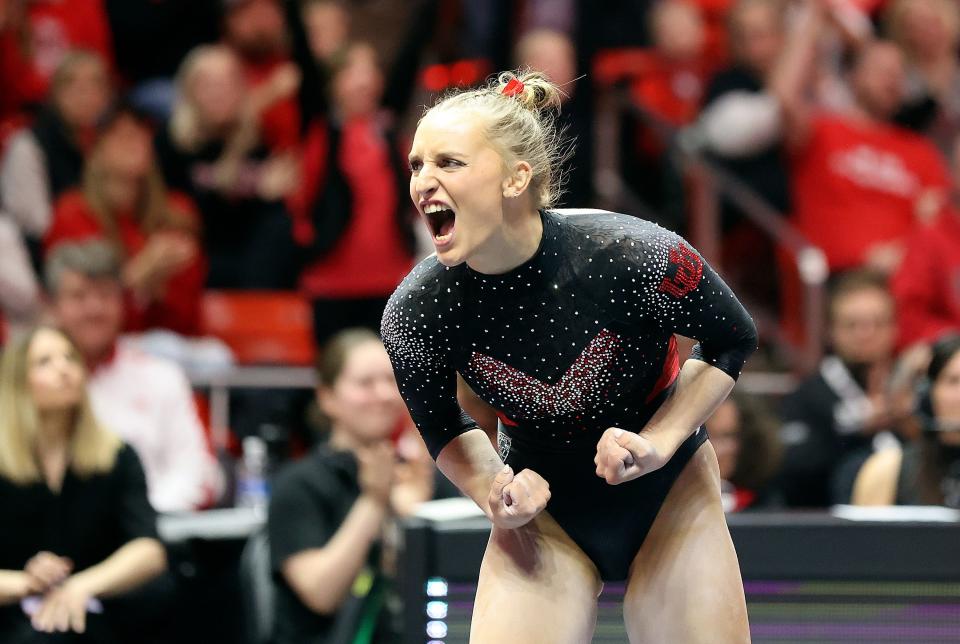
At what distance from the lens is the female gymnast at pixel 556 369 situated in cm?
265

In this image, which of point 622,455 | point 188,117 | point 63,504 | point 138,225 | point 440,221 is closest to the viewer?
point 622,455

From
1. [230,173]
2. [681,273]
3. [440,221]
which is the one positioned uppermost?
[440,221]

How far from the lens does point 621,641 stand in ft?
12.2

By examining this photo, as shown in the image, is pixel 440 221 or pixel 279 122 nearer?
pixel 440 221

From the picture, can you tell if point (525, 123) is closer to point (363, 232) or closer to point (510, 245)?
point (510, 245)

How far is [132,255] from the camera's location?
21.0 ft

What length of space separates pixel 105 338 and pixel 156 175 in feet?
4.50

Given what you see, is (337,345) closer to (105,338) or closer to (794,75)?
(105,338)

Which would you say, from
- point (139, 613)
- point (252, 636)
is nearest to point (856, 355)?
point (252, 636)

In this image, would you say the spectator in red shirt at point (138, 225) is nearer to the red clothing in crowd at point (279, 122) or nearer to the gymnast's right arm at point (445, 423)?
the red clothing in crowd at point (279, 122)

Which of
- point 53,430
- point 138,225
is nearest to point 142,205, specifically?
point 138,225

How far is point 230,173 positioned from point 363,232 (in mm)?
1008

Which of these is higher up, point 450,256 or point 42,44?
point 42,44

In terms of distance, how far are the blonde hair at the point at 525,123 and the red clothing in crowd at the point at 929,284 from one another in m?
4.17
